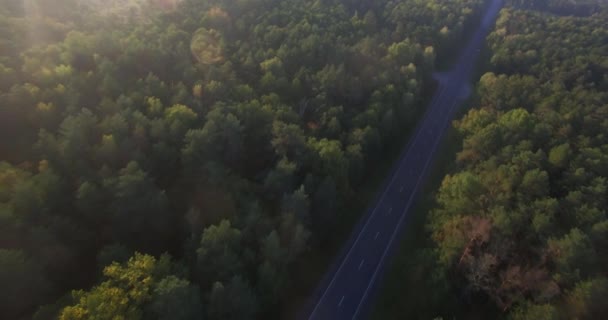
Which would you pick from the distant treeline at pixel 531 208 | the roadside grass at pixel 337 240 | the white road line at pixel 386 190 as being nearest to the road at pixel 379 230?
the white road line at pixel 386 190

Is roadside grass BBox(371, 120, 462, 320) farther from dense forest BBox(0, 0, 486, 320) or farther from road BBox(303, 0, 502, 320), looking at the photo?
dense forest BBox(0, 0, 486, 320)

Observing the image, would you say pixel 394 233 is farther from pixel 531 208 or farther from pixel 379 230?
pixel 531 208

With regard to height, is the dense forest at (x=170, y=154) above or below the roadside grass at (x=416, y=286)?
above

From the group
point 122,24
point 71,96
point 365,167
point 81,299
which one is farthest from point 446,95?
point 81,299

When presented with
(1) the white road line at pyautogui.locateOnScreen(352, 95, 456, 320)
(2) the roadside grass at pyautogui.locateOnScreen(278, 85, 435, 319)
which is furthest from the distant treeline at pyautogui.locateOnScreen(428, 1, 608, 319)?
(2) the roadside grass at pyautogui.locateOnScreen(278, 85, 435, 319)

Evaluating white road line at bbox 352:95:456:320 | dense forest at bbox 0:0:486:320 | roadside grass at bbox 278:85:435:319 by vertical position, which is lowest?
white road line at bbox 352:95:456:320

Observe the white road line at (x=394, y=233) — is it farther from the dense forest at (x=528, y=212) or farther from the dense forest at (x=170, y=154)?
the dense forest at (x=170, y=154)

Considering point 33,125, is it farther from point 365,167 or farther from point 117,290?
point 365,167
